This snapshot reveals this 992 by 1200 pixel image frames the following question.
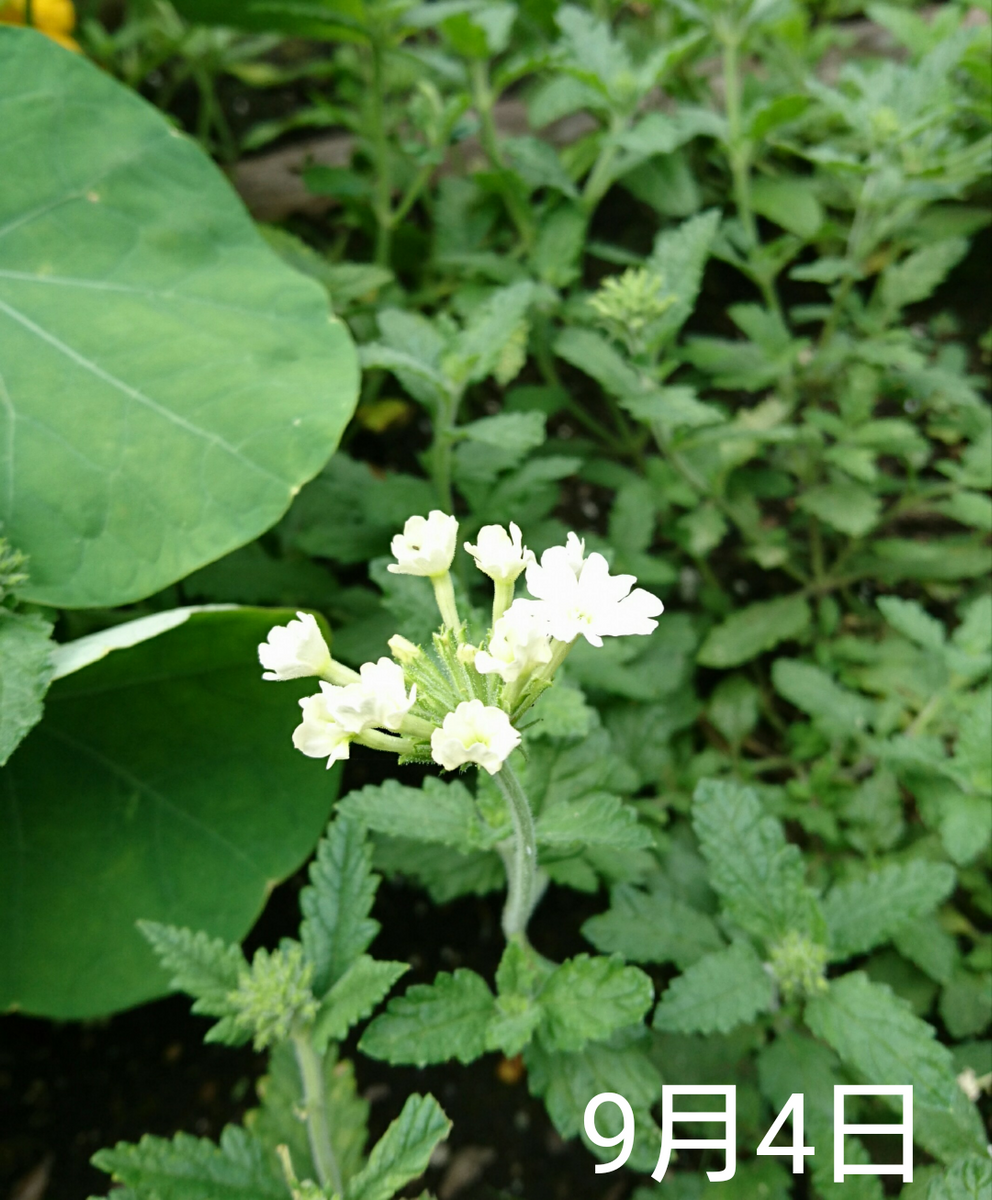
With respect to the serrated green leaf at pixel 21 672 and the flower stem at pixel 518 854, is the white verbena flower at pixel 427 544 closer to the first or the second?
the flower stem at pixel 518 854

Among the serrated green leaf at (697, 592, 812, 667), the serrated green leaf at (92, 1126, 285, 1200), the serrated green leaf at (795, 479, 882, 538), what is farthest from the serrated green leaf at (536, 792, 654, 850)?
the serrated green leaf at (795, 479, 882, 538)

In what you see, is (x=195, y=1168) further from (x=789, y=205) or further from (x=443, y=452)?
(x=789, y=205)

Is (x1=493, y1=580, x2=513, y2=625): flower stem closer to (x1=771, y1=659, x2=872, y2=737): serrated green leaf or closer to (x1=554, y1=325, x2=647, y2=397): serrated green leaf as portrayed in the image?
(x1=554, y1=325, x2=647, y2=397): serrated green leaf

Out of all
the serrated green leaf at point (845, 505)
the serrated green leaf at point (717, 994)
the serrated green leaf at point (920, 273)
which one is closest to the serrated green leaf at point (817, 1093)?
the serrated green leaf at point (717, 994)

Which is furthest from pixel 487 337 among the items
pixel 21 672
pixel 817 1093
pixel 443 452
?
pixel 817 1093

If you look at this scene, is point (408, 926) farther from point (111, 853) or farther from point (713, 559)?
point (713, 559)

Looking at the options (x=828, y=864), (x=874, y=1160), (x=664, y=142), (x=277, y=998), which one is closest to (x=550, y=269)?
(x=664, y=142)
